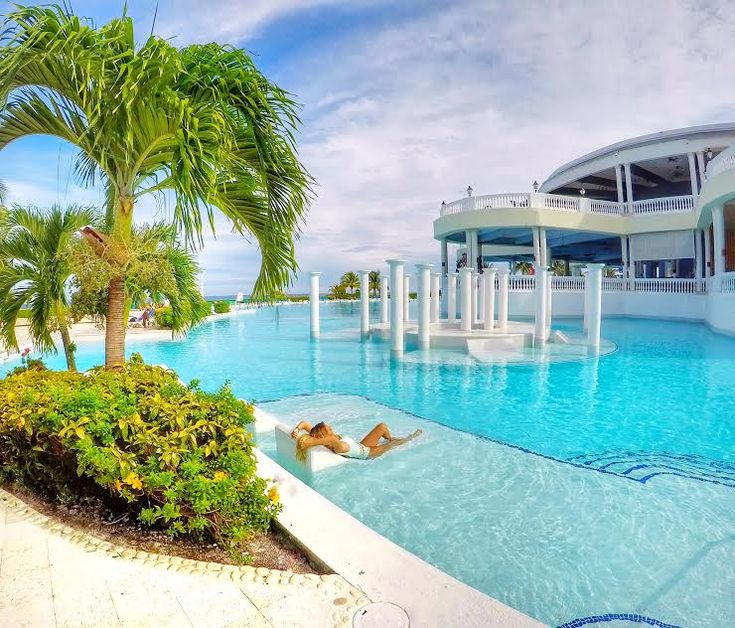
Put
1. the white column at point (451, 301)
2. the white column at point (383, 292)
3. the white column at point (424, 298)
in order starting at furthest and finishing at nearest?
1. the white column at point (451, 301)
2. the white column at point (383, 292)
3. the white column at point (424, 298)

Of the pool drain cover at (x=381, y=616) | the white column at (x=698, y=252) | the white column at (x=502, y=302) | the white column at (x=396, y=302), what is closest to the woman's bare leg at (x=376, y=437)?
the pool drain cover at (x=381, y=616)

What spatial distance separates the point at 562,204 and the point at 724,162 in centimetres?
804

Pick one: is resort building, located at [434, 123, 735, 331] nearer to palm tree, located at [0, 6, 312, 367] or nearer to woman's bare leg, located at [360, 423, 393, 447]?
woman's bare leg, located at [360, 423, 393, 447]

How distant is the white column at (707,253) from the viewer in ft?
73.4

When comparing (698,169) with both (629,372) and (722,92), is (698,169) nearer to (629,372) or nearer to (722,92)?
(722,92)

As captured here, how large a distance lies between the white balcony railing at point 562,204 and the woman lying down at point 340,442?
20615 mm

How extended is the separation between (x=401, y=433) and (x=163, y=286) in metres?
4.10

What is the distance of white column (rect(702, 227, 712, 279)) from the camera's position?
2236cm

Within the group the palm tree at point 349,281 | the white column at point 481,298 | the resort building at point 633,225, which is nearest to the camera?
the white column at point 481,298

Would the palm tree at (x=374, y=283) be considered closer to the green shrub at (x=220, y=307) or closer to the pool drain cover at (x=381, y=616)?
the green shrub at (x=220, y=307)

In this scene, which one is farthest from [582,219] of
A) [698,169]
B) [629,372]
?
[629,372]

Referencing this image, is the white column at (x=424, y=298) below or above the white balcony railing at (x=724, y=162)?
below

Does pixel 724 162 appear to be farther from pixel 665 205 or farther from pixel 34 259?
pixel 34 259

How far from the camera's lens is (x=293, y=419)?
8055mm
